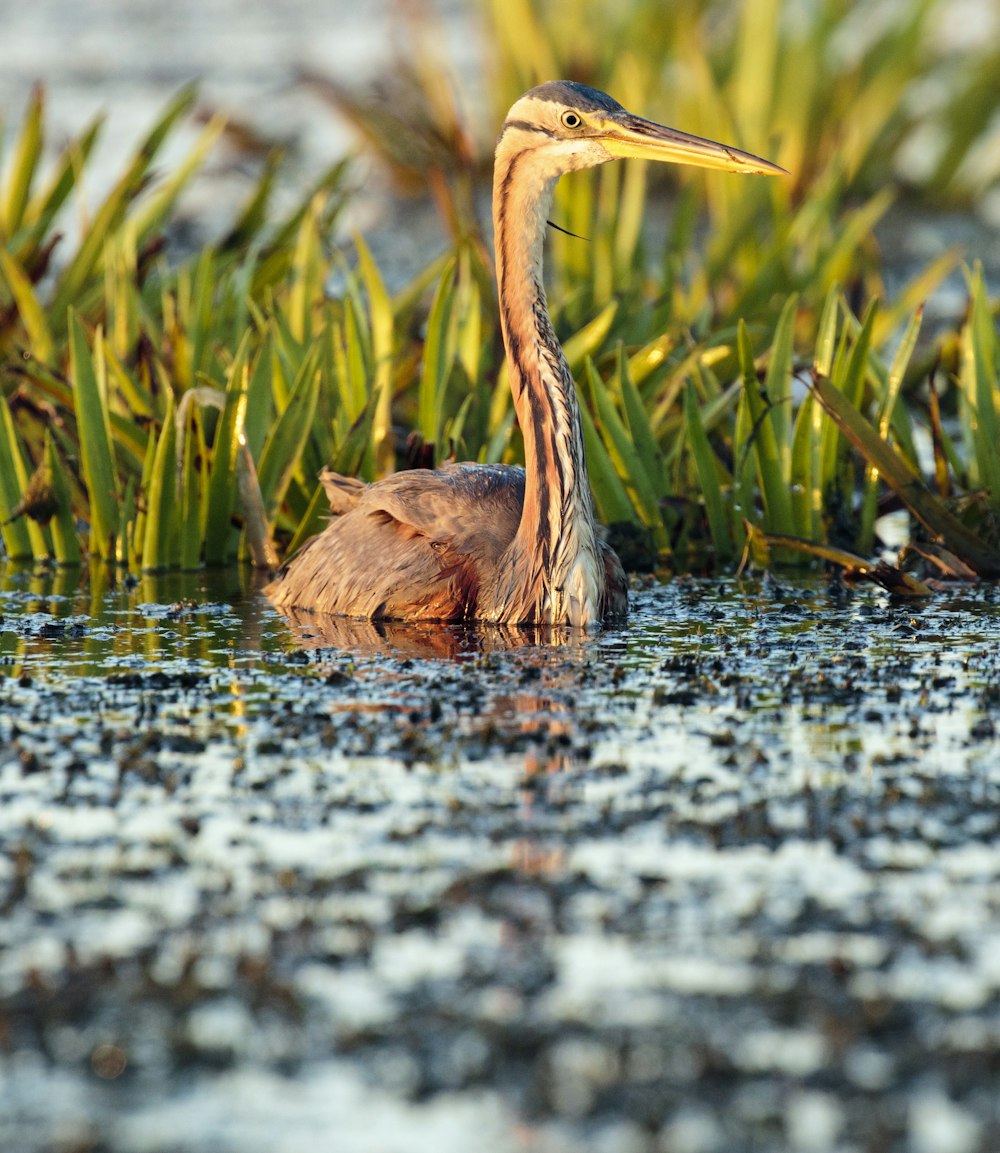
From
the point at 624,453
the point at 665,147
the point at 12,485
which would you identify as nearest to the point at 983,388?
the point at 624,453

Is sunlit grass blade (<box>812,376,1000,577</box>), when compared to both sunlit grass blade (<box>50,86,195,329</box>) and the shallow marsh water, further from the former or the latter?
sunlit grass blade (<box>50,86,195,329</box>)

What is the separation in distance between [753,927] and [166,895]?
4.01 ft

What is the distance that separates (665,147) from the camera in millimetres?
6668

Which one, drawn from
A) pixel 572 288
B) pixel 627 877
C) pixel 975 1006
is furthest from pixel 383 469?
pixel 975 1006

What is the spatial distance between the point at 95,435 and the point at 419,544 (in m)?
1.78

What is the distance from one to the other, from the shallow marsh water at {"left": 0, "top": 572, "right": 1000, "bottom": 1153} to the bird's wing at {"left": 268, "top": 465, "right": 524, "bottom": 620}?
1.38ft

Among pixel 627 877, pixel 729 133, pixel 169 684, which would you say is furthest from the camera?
pixel 729 133

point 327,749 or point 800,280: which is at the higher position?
point 800,280

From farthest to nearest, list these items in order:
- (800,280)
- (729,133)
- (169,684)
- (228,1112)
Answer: (729,133), (800,280), (169,684), (228,1112)

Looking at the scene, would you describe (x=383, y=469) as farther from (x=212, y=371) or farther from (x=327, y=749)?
(x=327, y=749)

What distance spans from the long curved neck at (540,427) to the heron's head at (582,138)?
63 millimetres

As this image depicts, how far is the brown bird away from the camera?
654cm

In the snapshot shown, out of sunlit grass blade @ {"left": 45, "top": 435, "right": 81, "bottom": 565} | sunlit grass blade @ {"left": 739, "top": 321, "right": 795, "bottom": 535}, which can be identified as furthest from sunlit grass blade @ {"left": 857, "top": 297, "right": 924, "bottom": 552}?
sunlit grass blade @ {"left": 45, "top": 435, "right": 81, "bottom": 565}

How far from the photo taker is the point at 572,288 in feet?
34.5
